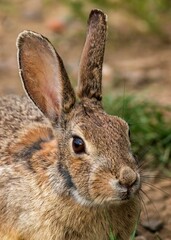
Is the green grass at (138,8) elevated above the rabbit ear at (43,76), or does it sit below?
above

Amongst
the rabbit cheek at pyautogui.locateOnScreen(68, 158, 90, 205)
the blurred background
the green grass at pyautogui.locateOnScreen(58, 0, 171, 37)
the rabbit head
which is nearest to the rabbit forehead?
the rabbit head

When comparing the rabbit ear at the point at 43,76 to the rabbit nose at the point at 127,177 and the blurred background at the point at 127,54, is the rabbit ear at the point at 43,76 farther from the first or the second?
the blurred background at the point at 127,54

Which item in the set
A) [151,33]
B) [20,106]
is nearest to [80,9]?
[151,33]

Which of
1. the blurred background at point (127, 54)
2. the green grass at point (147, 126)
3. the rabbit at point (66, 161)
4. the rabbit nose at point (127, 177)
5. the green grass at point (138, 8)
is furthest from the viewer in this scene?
the green grass at point (138, 8)

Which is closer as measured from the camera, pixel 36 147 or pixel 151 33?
Answer: pixel 36 147

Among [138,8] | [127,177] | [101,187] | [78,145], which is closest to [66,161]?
[78,145]

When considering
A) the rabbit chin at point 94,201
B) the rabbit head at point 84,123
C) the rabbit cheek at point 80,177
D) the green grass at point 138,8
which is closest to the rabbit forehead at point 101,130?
the rabbit head at point 84,123

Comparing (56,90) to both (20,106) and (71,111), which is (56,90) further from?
(20,106)
